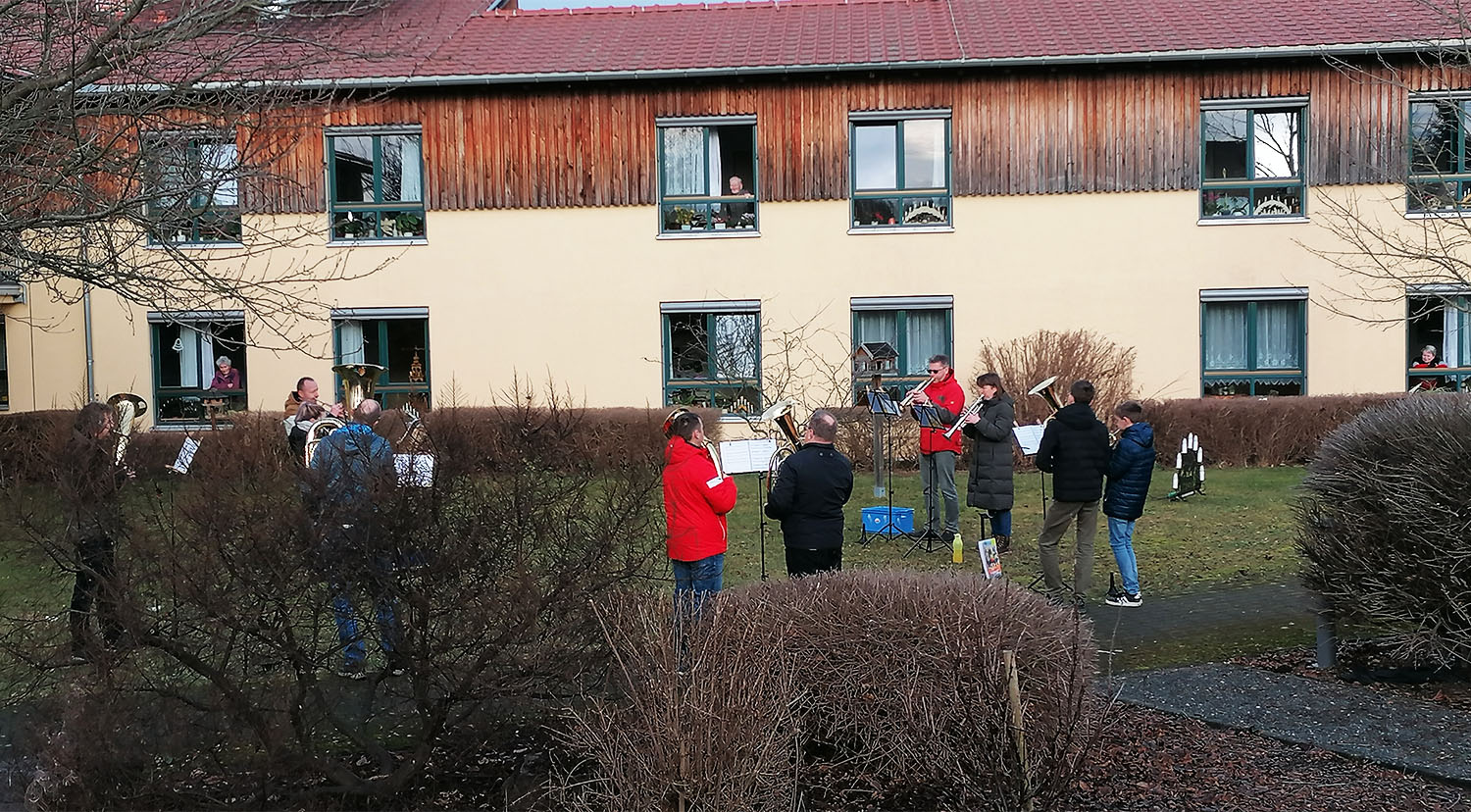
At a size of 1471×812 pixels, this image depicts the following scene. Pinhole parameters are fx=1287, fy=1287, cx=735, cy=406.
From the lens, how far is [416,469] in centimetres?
561

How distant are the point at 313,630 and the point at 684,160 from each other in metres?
17.0

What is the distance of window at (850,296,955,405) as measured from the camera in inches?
841

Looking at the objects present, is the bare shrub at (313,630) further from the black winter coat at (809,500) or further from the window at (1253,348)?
the window at (1253,348)

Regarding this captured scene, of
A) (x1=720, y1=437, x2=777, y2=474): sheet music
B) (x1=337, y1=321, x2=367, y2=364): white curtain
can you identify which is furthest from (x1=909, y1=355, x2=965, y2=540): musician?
(x1=337, y1=321, x2=367, y2=364): white curtain

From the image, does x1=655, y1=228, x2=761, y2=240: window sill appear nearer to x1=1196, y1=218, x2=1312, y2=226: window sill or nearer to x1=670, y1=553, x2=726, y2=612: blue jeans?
x1=1196, y1=218, x2=1312, y2=226: window sill

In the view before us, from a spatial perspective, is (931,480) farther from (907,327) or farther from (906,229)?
(906,229)

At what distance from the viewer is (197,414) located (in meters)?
22.4

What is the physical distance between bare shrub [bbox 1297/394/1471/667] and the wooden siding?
44.5 feet

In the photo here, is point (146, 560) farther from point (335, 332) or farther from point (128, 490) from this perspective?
point (335, 332)

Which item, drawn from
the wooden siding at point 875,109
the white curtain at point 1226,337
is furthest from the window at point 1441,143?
the white curtain at point 1226,337

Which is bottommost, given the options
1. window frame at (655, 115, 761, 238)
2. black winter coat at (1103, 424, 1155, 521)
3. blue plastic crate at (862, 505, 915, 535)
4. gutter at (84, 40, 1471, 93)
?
blue plastic crate at (862, 505, 915, 535)

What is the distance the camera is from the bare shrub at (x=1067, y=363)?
790 inches

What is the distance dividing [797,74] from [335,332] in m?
9.05

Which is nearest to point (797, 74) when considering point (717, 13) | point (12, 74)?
point (717, 13)
